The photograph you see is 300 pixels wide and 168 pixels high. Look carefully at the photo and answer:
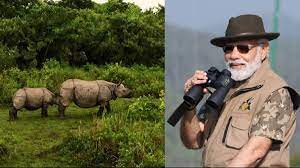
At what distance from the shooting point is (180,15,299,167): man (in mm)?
3109

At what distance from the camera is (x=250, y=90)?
3297mm

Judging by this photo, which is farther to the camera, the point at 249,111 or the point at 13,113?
the point at 13,113

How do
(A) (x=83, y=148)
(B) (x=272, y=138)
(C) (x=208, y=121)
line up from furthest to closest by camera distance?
(A) (x=83, y=148), (C) (x=208, y=121), (B) (x=272, y=138)

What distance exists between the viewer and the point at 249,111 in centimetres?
324

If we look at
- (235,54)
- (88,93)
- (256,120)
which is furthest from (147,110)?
(256,120)

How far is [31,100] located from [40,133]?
0.71 meters

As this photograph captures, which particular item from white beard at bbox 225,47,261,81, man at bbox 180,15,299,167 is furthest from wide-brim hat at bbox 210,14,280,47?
white beard at bbox 225,47,261,81

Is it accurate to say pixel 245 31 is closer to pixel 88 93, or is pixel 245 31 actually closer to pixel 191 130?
pixel 191 130

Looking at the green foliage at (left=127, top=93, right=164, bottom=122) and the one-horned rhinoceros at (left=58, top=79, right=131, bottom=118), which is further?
the one-horned rhinoceros at (left=58, top=79, right=131, bottom=118)

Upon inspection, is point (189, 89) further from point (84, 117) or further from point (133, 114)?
point (84, 117)

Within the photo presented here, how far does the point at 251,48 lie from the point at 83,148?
3.34 m

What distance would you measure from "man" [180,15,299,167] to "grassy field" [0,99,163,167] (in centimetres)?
311

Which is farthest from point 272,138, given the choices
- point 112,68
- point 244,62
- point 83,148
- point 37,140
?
point 112,68

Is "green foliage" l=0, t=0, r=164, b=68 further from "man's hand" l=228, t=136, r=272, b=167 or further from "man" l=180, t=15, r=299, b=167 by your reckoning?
"man's hand" l=228, t=136, r=272, b=167
